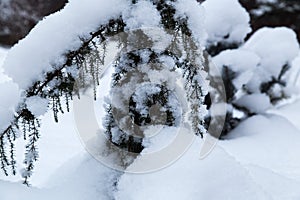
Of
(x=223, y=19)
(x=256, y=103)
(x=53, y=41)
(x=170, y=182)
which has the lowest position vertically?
(x=256, y=103)

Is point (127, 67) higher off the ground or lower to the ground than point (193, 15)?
lower

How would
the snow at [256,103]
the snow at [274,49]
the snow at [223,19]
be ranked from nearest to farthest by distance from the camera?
the snow at [223,19]
the snow at [256,103]
the snow at [274,49]

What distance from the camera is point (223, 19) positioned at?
300 centimetres

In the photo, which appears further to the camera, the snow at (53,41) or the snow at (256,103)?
the snow at (256,103)

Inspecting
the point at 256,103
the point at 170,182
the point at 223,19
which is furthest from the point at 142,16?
the point at 256,103

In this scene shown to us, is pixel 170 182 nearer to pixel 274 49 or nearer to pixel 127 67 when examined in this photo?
pixel 127 67

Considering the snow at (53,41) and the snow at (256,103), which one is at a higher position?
the snow at (53,41)

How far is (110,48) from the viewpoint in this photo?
53.7 inches

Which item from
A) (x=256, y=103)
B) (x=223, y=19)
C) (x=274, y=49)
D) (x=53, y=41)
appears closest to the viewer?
(x=53, y=41)

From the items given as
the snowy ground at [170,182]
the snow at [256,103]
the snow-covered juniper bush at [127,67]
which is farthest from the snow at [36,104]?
the snow at [256,103]

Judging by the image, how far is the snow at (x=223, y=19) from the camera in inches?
118

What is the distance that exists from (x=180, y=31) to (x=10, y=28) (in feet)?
20.1

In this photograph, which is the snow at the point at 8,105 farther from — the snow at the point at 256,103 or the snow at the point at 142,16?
the snow at the point at 256,103

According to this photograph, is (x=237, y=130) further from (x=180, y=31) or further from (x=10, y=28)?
(x=10, y=28)
